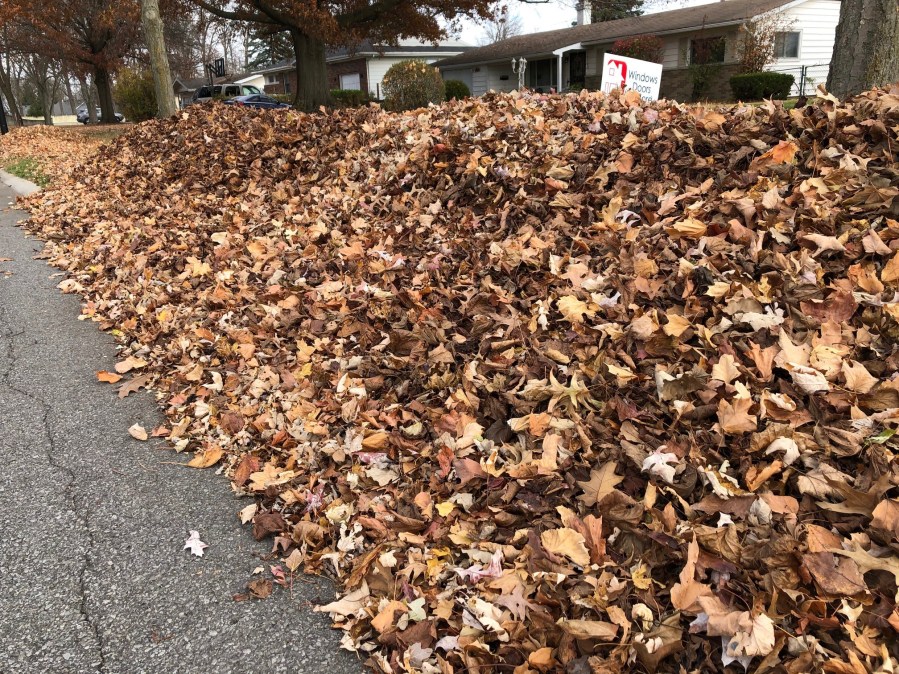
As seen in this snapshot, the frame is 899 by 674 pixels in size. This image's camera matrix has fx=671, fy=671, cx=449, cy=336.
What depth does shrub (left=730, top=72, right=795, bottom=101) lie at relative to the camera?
66.2 feet

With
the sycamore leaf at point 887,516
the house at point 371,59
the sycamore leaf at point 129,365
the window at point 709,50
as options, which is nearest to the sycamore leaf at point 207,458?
the sycamore leaf at point 129,365

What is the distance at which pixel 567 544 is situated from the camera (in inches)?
92.4

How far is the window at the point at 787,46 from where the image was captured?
2483 centimetres

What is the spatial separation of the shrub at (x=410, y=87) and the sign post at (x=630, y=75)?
13082mm

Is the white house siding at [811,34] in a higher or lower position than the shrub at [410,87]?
higher

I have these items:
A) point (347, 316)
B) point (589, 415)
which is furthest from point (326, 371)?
point (589, 415)

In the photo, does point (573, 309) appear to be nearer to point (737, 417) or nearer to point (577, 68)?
point (737, 417)

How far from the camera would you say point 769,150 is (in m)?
3.86

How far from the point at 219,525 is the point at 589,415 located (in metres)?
1.71

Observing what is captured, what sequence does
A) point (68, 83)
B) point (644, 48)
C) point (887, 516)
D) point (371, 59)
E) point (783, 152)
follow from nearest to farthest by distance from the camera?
point (887, 516)
point (783, 152)
point (644, 48)
point (371, 59)
point (68, 83)

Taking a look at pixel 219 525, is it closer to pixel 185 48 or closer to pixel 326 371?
pixel 326 371

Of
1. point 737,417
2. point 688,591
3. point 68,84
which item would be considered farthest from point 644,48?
point 68,84

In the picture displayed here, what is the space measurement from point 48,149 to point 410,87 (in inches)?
391

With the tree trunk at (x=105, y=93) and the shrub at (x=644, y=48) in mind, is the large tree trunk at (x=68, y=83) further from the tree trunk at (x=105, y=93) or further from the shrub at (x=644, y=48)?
the shrub at (x=644, y=48)
